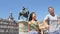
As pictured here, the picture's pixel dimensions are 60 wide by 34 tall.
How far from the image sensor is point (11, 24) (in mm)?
51625

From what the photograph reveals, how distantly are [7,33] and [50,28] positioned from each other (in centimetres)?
4413

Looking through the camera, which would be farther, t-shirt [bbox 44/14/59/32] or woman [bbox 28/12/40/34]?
woman [bbox 28/12/40/34]

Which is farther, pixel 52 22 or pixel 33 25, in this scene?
pixel 33 25

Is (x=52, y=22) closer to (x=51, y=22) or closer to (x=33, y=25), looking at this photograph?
(x=51, y=22)

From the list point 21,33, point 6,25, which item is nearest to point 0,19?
point 6,25

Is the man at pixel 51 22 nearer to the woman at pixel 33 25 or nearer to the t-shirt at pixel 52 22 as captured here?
the t-shirt at pixel 52 22

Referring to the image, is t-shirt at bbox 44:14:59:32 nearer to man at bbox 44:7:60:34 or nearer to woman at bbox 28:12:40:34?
man at bbox 44:7:60:34

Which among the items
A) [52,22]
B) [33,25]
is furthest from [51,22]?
[33,25]

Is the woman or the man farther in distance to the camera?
the woman

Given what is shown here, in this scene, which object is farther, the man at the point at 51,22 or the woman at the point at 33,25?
the woman at the point at 33,25

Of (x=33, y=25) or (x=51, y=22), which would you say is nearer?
(x=51, y=22)

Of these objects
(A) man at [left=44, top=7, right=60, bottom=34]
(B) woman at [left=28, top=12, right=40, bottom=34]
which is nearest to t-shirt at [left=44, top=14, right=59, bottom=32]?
(A) man at [left=44, top=7, right=60, bottom=34]

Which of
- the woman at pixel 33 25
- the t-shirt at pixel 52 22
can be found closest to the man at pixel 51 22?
the t-shirt at pixel 52 22

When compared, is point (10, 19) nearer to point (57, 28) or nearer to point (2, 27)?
point (2, 27)
